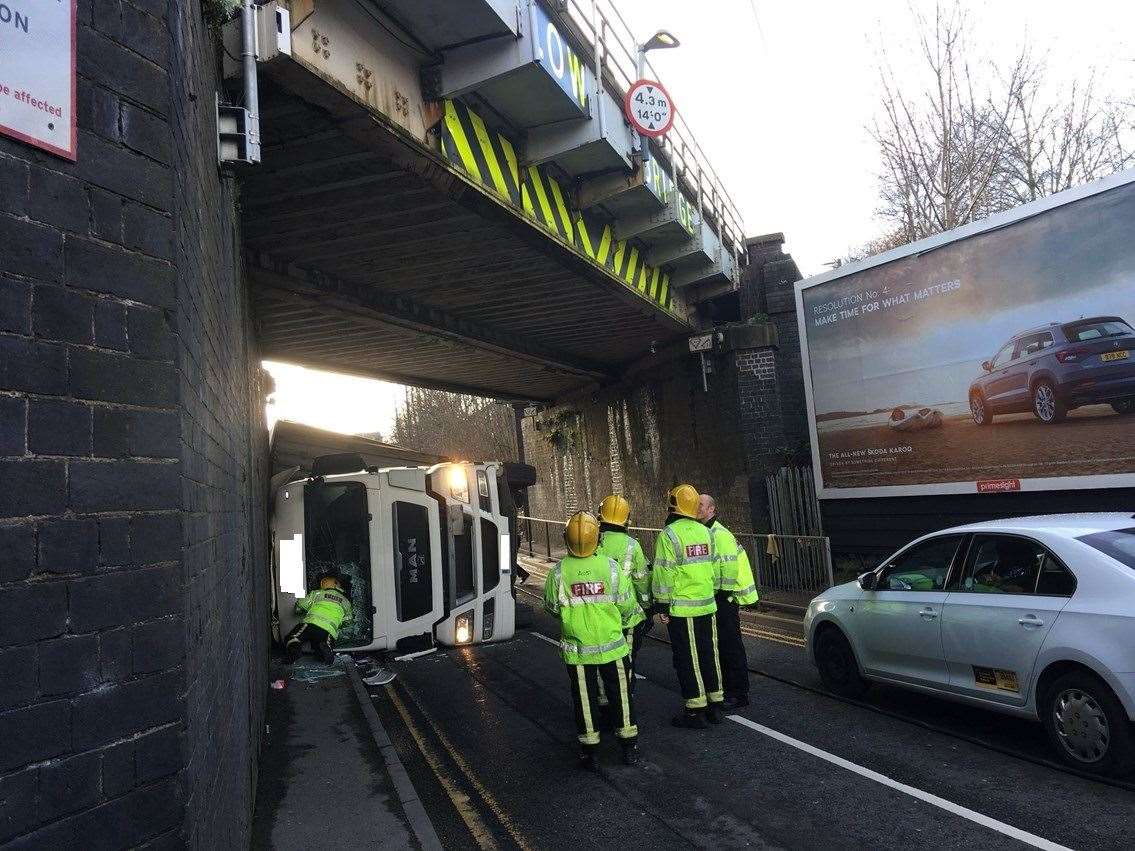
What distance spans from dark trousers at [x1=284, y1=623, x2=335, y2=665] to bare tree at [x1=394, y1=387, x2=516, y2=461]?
22953 millimetres

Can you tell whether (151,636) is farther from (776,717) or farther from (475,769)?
(776,717)

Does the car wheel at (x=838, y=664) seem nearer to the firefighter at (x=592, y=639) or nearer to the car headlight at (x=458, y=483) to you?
the firefighter at (x=592, y=639)

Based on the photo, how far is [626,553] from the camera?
21.6 feet

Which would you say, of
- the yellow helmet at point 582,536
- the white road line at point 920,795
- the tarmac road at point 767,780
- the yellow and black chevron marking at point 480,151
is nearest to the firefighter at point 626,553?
the yellow helmet at point 582,536

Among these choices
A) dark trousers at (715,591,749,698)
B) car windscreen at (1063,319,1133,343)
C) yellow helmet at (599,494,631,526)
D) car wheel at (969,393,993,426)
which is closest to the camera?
yellow helmet at (599,494,631,526)

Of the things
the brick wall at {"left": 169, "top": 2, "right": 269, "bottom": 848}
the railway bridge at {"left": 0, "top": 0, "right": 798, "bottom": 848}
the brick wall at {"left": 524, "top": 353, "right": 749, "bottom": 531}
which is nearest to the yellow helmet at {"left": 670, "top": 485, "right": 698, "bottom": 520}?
the railway bridge at {"left": 0, "top": 0, "right": 798, "bottom": 848}

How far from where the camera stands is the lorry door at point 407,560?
30.9 feet

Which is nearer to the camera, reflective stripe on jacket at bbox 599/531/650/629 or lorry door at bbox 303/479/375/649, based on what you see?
reflective stripe on jacket at bbox 599/531/650/629

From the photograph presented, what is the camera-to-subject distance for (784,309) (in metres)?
16.1

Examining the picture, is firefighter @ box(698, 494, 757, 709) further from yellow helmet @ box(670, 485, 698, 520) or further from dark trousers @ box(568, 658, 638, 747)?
dark trousers @ box(568, 658, 638, 747)

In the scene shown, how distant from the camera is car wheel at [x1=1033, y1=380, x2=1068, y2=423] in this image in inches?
378

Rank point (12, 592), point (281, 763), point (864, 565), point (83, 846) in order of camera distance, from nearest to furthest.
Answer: point (12, 592), point (83, 846), point (281, 763), point (864, 565)

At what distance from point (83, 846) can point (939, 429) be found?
36.9 ft

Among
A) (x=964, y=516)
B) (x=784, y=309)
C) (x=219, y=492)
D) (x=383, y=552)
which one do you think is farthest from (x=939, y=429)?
(x=219, y=492)
